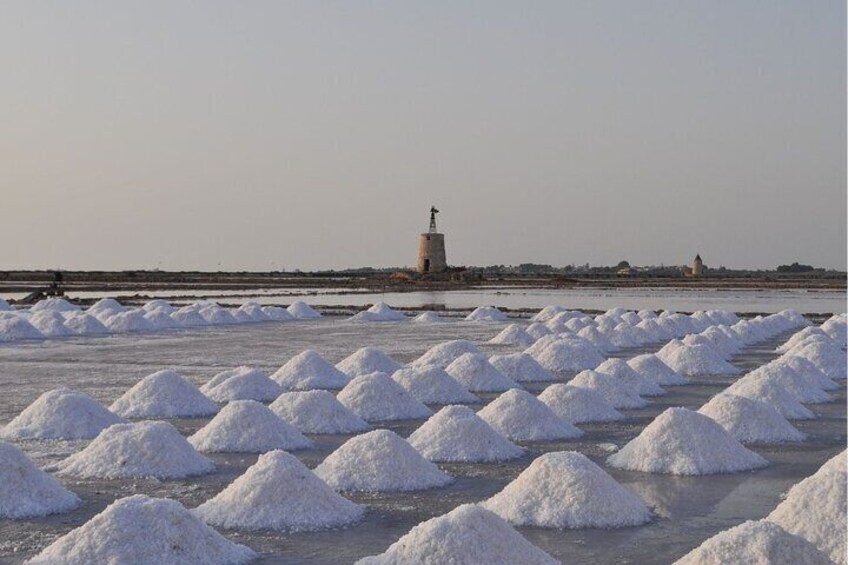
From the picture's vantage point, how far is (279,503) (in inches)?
→ 219

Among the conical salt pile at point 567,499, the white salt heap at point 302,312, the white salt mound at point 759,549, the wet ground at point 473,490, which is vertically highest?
the white salt heap at point 302,312

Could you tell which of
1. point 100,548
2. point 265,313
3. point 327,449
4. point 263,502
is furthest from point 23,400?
point 265,313

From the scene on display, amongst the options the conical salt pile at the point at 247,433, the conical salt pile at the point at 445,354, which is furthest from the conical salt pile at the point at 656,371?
the conical salt pile at the point at 247,433

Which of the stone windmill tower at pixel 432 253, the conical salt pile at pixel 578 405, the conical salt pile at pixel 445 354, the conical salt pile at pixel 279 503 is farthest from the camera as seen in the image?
the stone windmill tower at pixel 432 253

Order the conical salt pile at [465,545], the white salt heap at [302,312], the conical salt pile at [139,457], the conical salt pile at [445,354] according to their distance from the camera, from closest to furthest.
A: the conical salt pile at [465,545]
the conical salt pile at [139,457]
the conical salt pile at [445,354]
the white salt heap at [302,312]

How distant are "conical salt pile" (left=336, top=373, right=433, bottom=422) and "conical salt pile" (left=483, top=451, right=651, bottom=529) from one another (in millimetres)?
3573

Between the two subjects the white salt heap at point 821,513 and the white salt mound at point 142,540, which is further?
the white salt heap at point 821,513

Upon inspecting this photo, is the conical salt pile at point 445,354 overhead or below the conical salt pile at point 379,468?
overhead

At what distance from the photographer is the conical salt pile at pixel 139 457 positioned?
22.1ft

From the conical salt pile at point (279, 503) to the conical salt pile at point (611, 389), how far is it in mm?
4799

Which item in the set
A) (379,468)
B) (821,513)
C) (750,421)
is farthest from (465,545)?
(750,421)

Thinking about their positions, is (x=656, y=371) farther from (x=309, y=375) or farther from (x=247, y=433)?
(x=247, y=433)

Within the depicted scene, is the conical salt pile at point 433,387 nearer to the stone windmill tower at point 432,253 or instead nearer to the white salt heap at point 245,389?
the white salt heap at point 245,389

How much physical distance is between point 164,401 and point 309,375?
2.48 metres
